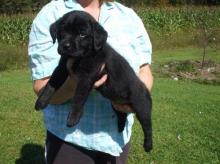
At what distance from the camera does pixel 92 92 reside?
11.3ft

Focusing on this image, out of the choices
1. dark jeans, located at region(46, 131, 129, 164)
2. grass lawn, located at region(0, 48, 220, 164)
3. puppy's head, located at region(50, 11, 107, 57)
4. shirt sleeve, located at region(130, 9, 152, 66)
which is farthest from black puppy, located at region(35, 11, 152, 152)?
grass lawn, located at region(0, 48, 220, 164)

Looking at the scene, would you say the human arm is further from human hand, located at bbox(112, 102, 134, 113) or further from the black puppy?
human hand, located at bbox(112, 102, 134, 113)

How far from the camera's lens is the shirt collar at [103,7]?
11.5 ft

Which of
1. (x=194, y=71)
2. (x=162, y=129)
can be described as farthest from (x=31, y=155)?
(x=194, y=71)

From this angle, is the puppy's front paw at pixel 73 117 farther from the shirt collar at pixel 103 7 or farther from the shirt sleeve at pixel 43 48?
the shirt collar at pixel 103 7

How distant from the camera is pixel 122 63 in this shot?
3354 mm

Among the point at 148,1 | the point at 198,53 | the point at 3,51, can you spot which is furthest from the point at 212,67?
the point at 148,1

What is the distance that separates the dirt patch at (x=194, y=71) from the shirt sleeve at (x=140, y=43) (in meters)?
11.3

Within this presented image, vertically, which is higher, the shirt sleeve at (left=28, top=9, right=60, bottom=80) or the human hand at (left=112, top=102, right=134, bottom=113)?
the shirt sleeve at (left=28, top=9, right=60, bottom=80)

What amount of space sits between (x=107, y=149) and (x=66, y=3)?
1.02 metres

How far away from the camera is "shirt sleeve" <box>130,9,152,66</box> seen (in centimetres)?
367

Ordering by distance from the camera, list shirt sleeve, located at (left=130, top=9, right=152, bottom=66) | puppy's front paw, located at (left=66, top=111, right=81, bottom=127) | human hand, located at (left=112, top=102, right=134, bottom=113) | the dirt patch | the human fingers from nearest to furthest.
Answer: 1. puppy's front paw, located at (left=66, top=111, right=81, bottom=127)
2. the human fingers
3. human hand, located at (left=112, top=102, right=134, bottom=113)
4. shirt sleeve, located at (left=130, top=9, right=152, bottom=66)
5. the dirt patch

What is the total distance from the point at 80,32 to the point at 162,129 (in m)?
5.13

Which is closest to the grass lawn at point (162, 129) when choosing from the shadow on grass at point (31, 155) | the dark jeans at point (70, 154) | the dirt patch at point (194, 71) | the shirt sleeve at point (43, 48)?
the shadow on grass at point (31, 155)
